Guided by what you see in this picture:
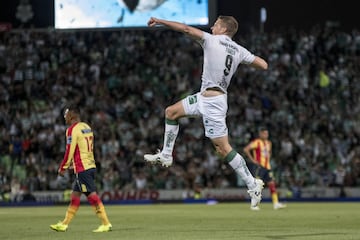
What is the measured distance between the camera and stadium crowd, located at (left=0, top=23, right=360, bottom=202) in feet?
113

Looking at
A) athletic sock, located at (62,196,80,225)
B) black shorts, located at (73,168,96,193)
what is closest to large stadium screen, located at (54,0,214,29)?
athletic sock, located at (62,196,80,225)

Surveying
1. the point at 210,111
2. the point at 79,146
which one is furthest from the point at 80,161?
the point at 210,111

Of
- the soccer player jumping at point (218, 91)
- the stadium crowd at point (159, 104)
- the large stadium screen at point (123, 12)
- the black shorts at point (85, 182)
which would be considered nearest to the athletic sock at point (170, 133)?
the soccer player jumping at point (218, 91)

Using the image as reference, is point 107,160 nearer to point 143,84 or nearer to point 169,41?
point 143,84

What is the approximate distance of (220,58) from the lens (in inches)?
538

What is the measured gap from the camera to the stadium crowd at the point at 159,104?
3450 cm

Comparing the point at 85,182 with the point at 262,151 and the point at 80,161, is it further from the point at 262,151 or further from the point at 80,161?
the point at 262,151

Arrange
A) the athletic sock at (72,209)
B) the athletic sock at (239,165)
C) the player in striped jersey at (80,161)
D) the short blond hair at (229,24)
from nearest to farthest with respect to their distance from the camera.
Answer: the short blond hair at (229,24) → the athletic sock at (239,165) → the player in striped jersey at (80,161) → the athletic sock at (72,209)

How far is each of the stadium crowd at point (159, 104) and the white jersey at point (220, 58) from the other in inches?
813

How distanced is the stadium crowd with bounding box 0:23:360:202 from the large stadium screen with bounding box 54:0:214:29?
4.16 metres

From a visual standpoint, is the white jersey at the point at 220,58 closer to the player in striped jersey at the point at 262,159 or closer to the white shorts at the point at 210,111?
the white shorts at the point at 210,111

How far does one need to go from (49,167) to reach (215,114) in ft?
70.1

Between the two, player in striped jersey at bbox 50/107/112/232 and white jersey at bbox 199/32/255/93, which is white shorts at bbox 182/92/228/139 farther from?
player in striped jersey at bbox 50/107/112/232

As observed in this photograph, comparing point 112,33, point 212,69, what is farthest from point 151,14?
point 212,69
